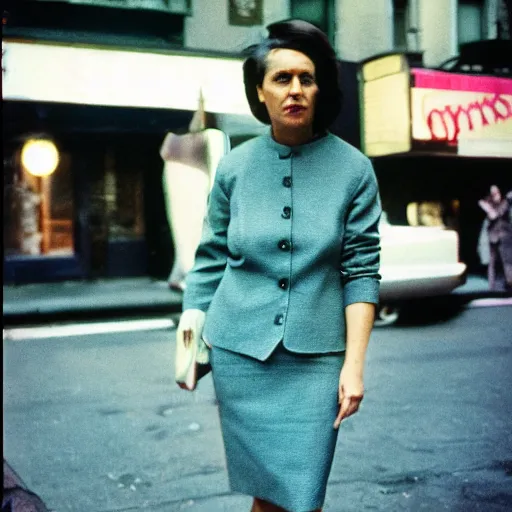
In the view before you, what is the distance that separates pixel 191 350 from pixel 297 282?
45 cm

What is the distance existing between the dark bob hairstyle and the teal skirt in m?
0.77

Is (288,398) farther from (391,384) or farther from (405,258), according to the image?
(405,258)

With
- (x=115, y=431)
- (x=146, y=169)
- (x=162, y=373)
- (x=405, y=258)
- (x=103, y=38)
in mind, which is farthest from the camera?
(x=146, y=169)

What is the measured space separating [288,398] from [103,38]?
1144 centimetres

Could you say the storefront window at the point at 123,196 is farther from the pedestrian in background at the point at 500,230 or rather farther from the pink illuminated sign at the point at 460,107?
the pedestrian in background at the point at 500,230

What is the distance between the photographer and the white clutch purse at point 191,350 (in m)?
2.40

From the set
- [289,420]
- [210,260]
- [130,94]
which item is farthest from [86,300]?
[289,420]

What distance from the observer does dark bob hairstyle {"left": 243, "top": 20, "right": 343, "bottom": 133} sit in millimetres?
2250

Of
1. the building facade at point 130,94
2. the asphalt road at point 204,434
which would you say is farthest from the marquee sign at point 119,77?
the asphalt road at point 204,434

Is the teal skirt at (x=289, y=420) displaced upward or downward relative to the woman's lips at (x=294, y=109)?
downward

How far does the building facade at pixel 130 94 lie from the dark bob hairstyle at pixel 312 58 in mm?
9605

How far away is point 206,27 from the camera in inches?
529

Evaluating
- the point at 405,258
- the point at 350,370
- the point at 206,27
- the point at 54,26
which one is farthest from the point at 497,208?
the point at 350,370

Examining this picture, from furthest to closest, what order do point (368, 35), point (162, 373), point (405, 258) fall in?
point (368, 35), point (405, 258), point (162, 373)
